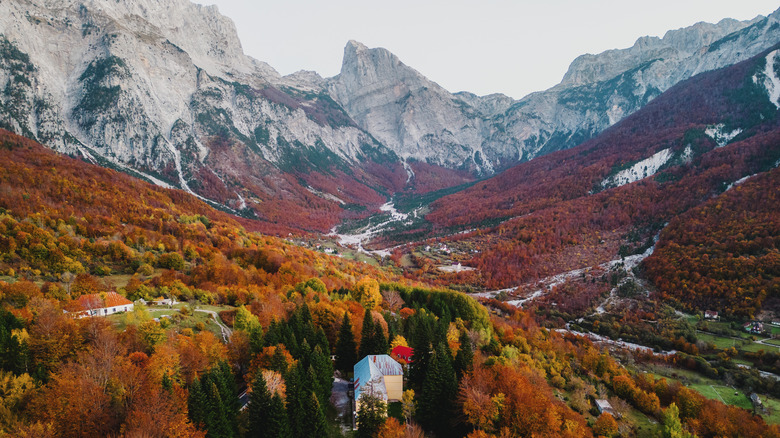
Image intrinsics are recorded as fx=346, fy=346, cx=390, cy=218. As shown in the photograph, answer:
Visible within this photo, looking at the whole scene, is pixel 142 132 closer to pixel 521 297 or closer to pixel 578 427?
pixel 521 297

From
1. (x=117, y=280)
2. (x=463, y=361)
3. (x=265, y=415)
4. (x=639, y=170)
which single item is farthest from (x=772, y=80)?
(x=117, y=280)

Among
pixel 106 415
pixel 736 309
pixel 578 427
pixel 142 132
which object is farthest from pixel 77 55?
pixel 736 309

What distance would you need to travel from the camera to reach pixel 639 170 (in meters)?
184

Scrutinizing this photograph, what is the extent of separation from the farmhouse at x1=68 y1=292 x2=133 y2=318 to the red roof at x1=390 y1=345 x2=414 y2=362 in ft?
94.8

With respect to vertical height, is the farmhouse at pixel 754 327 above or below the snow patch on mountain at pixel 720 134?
below

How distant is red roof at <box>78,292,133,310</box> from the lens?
33.8 meters

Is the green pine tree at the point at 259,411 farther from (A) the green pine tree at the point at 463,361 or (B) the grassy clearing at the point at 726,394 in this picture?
(B) the grassy clearing at the point at 726,394

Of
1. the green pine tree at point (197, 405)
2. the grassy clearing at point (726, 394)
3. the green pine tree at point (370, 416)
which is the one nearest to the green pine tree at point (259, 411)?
the green pine tree at point (197, 405)

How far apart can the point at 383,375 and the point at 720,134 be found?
790ft

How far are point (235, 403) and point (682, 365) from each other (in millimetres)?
74910

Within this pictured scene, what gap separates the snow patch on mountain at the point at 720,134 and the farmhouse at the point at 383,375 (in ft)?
759

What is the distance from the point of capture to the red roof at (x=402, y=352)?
3811 cm

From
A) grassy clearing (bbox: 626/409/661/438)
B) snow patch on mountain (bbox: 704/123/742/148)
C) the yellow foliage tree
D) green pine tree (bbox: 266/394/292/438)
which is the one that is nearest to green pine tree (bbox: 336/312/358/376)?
green pine tree (bbox: 266/394/292/438)

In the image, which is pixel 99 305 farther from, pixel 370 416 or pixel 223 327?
pixel 370 416
